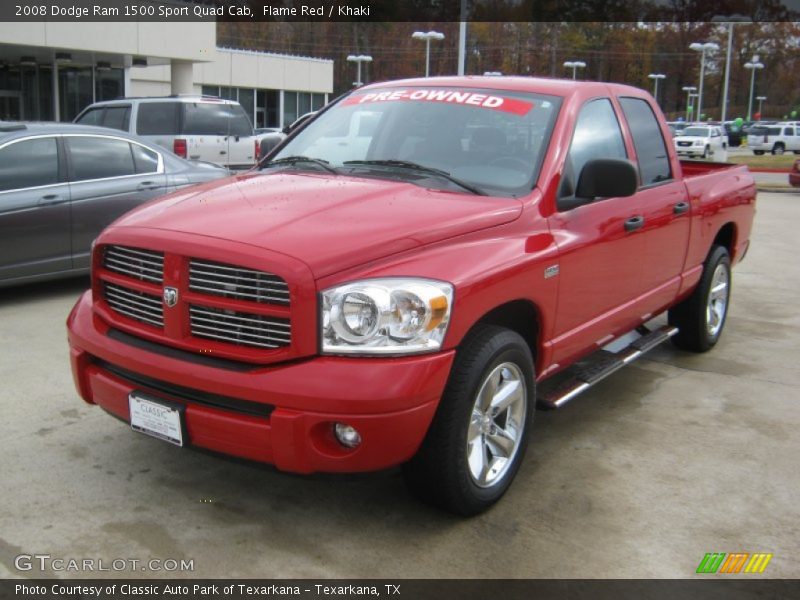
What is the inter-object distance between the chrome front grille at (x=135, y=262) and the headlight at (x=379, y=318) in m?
0.77

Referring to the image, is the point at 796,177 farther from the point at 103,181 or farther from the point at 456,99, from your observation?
the point at 456,99

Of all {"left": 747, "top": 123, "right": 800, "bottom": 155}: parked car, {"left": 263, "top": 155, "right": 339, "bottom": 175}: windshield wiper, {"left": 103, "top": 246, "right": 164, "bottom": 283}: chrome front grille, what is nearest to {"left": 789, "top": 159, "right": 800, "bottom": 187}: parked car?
Result: {"left": 263, "top": 155, "right": 339, "bottom": 175}: windshield wiper

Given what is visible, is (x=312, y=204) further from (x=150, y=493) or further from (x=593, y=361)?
(x=593, y=361)

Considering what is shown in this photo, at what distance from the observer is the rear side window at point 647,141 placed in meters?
4.93

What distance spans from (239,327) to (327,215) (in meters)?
0.61

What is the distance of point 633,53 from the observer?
79.4 m

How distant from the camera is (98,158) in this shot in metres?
7.62

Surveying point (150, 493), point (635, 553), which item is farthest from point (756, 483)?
point (150, 493)

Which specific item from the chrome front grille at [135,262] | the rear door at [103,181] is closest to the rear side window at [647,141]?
the chrome front grille at [135,262]

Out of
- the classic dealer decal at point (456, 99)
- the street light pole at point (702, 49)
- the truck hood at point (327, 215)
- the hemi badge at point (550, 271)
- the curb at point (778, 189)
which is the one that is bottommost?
the curb at point (778, 189)

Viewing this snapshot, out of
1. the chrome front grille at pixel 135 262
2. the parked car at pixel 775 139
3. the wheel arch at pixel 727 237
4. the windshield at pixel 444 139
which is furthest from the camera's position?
the parked car at pixel 775 139

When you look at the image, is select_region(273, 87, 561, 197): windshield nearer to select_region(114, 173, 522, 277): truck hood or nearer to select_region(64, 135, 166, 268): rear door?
select_region(114, 173, 522, 277): truck hood

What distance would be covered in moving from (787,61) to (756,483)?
347 ft

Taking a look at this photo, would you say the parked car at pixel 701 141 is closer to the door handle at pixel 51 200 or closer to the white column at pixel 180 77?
the white column at pixel 180 77
